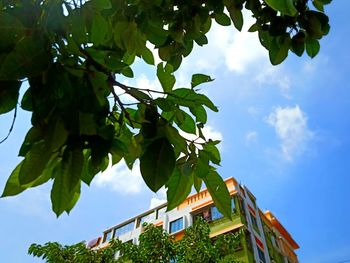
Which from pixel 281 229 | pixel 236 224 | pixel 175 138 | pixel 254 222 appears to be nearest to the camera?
pixel 175 138

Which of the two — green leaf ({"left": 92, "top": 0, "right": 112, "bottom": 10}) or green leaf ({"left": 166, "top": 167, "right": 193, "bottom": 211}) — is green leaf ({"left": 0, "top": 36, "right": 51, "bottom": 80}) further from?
green leaf ({"left": 166, "top": 167, "right": 193, "bottom": 211})

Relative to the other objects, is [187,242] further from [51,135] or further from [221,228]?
[51,135]

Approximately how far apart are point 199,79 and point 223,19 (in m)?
0.46

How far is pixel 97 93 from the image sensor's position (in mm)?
702

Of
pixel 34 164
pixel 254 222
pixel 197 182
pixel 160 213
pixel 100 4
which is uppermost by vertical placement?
pixel 160 213

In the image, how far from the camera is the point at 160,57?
1226 mm

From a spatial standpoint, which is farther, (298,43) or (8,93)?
(298,43)

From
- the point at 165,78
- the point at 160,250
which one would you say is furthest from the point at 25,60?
the point at 160,250

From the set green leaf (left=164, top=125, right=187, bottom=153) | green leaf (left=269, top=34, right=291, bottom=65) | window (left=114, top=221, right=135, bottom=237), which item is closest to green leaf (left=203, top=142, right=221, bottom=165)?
green leaf (left=164, top=125, right=187, bottom=153)

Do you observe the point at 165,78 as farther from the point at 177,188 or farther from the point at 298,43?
the point at 298,43

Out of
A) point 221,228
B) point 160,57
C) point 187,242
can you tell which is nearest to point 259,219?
point 221,228

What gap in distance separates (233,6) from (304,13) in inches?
9.6

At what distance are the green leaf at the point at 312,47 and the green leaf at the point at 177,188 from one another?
58 cm

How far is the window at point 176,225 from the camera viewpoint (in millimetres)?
21138
